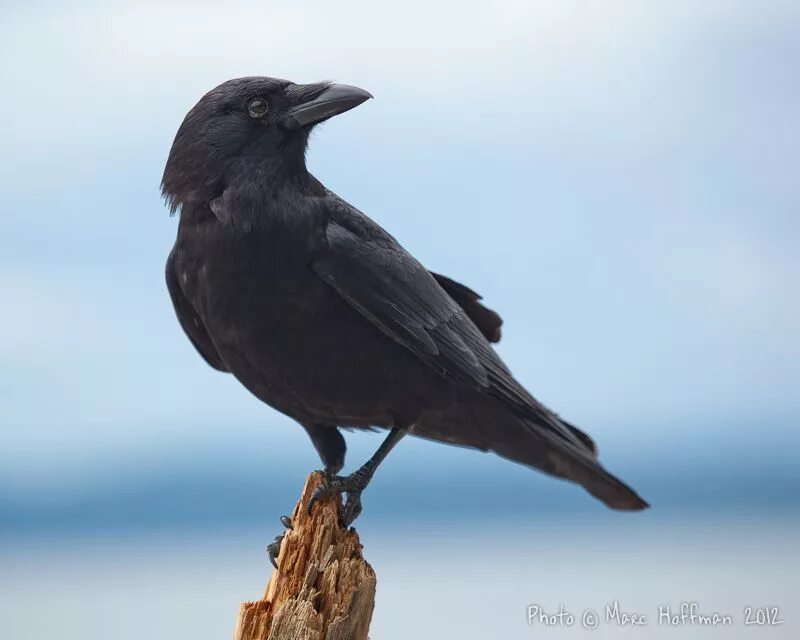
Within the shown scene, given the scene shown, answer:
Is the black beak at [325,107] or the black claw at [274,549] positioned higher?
the black beak at [325,107]

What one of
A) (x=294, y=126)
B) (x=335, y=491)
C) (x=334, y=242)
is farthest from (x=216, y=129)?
(x=335, y=491)

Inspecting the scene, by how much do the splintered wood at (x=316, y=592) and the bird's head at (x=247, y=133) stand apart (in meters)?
1.56

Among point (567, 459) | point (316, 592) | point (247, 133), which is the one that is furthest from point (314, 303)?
point (567, 459)

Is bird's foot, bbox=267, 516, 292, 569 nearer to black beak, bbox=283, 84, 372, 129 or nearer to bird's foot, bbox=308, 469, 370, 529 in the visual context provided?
bird's foot, bbox=308, 469, 370, 529

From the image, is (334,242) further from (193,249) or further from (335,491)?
(335,491)

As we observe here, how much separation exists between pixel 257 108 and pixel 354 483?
69.9 inches

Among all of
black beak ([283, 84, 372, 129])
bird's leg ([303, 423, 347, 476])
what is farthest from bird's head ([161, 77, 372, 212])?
bird's leg ([303, 423, 347, 476])

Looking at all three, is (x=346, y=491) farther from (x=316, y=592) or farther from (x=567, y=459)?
(x=567, y=459)

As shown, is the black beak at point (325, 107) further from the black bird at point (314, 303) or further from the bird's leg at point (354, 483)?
the bird's leg at point (354, 483)

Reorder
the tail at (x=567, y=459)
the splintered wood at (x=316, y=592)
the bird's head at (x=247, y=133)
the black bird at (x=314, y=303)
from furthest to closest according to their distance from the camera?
the tail at (x=567, y=459) < the bird's head at (x=247, y=133) < the black bird at (x=314, y=303) < the splintered wood at (x=316, y=592)

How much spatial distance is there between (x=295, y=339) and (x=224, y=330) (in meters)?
0.32

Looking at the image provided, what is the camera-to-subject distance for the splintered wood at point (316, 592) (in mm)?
4426

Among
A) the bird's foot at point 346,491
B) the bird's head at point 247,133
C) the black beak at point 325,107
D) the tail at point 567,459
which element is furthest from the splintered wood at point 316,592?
the black beak at point 325,107

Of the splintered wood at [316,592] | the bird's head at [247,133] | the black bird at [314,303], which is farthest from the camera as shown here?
the bird's head at [247,133]
